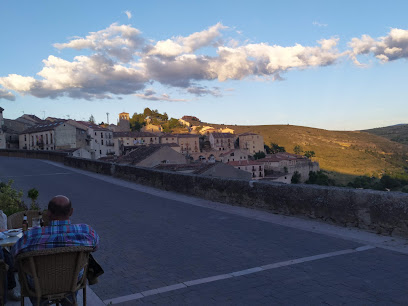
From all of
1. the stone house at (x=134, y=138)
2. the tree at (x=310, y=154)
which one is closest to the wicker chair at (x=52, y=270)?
the stone house at (x=134, y=138)

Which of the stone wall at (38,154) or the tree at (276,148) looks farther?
the tree at (276,148)

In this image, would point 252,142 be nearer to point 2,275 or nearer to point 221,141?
point 221,141


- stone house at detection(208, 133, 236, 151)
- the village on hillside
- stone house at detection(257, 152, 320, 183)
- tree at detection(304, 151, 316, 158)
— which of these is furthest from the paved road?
tree at detection(304, 151, 316, 158)

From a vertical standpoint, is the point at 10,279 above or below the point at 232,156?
above

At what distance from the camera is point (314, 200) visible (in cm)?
859

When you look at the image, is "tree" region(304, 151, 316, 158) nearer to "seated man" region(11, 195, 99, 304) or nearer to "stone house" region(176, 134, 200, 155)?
"stone house" region(176, 134, 200, 155)

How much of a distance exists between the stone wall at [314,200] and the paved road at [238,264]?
49 centimetres

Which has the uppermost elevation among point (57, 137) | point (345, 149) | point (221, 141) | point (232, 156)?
point (57, 137)

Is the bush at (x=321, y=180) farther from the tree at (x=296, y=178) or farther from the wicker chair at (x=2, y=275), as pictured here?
the wicker chair at (x=2, y=275)

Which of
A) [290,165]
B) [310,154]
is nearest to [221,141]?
[310,154]

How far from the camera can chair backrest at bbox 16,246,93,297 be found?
3.27 meters

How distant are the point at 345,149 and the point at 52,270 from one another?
121 meters

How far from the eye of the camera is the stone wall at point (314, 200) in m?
6.96

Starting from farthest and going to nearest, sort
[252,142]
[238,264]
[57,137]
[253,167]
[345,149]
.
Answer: [252,142] → [345,149] → [253,167] → [57,137] → [238,264]
